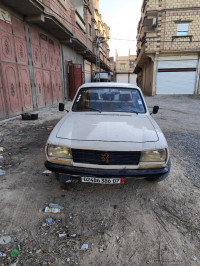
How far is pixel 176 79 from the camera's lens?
18.3 meters

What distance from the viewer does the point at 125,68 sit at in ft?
174

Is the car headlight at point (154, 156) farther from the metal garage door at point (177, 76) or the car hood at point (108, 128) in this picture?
the metal garage door at point (177, 76)

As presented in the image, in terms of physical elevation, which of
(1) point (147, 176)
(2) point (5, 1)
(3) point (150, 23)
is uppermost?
(3) point (150, 23)

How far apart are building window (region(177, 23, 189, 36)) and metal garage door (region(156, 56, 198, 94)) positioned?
2354 millimetres

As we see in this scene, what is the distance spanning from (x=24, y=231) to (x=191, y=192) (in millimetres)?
2370

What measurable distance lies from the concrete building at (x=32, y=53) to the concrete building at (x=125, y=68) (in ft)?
133

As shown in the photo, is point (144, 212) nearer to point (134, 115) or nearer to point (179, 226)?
point (179, 226)

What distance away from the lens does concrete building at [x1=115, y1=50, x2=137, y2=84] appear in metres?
51.6

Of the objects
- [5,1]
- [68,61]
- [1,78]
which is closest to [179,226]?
[1,78]

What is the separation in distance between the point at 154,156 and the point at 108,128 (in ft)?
2.39

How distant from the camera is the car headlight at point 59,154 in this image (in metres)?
2.21

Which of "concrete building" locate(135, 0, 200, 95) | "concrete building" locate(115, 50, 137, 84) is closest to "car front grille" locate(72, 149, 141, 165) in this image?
"concrete building" locate(135, 0, 200, 95)

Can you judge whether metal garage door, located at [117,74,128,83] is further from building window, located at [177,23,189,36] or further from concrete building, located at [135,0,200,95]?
building window, located at [177,23,189,36]

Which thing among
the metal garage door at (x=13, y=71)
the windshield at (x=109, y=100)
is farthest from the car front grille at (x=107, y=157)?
the metal garage door at (x=13, y=71)
